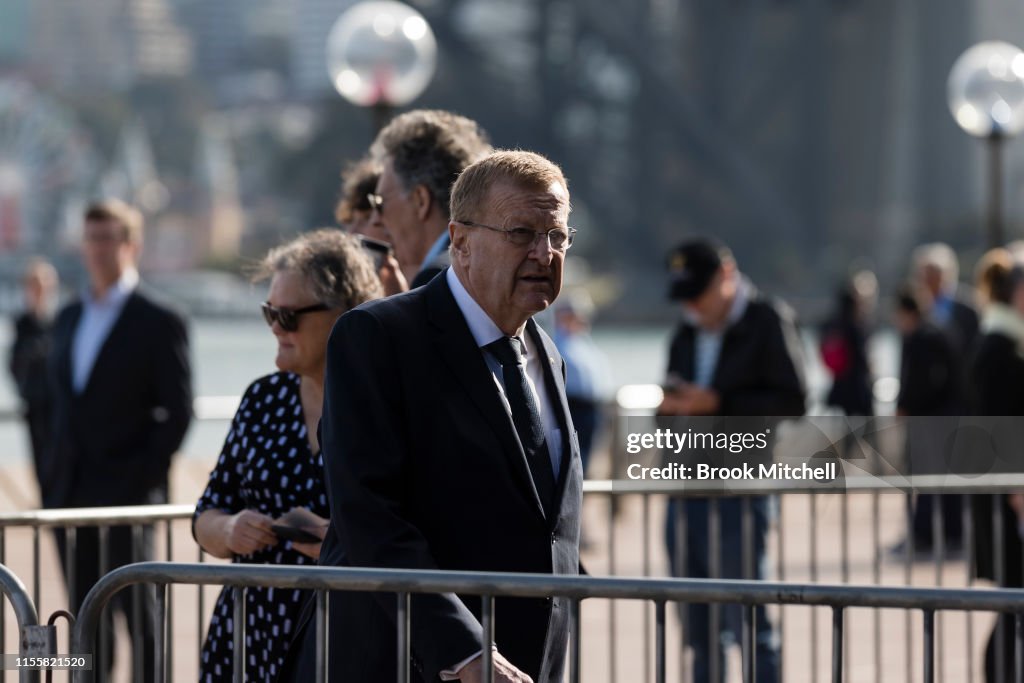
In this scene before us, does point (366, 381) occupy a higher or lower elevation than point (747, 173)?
lower

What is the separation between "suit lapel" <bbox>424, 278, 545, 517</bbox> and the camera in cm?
319

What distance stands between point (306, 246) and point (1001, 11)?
88803 mm

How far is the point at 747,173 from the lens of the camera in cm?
7806

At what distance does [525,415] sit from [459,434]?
6.4 inches

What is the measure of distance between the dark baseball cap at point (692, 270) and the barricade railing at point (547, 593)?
3342mm

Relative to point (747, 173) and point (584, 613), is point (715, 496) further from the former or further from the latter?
point (747, 173)

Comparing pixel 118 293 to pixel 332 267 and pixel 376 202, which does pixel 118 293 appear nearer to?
pixel 376 202

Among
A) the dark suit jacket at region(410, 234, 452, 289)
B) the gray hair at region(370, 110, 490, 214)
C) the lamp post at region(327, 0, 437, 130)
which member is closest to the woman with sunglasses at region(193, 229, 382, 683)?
the dark suit jacket at region(410, 234, 452, 289)

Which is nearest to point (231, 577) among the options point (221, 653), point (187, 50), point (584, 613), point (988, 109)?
point (221, 653)

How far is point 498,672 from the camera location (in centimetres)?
310

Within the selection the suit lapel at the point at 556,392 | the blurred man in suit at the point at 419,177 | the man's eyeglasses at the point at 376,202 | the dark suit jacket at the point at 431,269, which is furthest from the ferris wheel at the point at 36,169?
the suit lapel at the point at 556,392

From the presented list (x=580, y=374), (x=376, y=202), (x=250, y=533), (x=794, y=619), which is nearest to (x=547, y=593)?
(x=250, y=533)

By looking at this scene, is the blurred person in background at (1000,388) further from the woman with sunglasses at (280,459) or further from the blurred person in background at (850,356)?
the blurred person in background at (850,356)

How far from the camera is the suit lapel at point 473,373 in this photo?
319 centimetres
